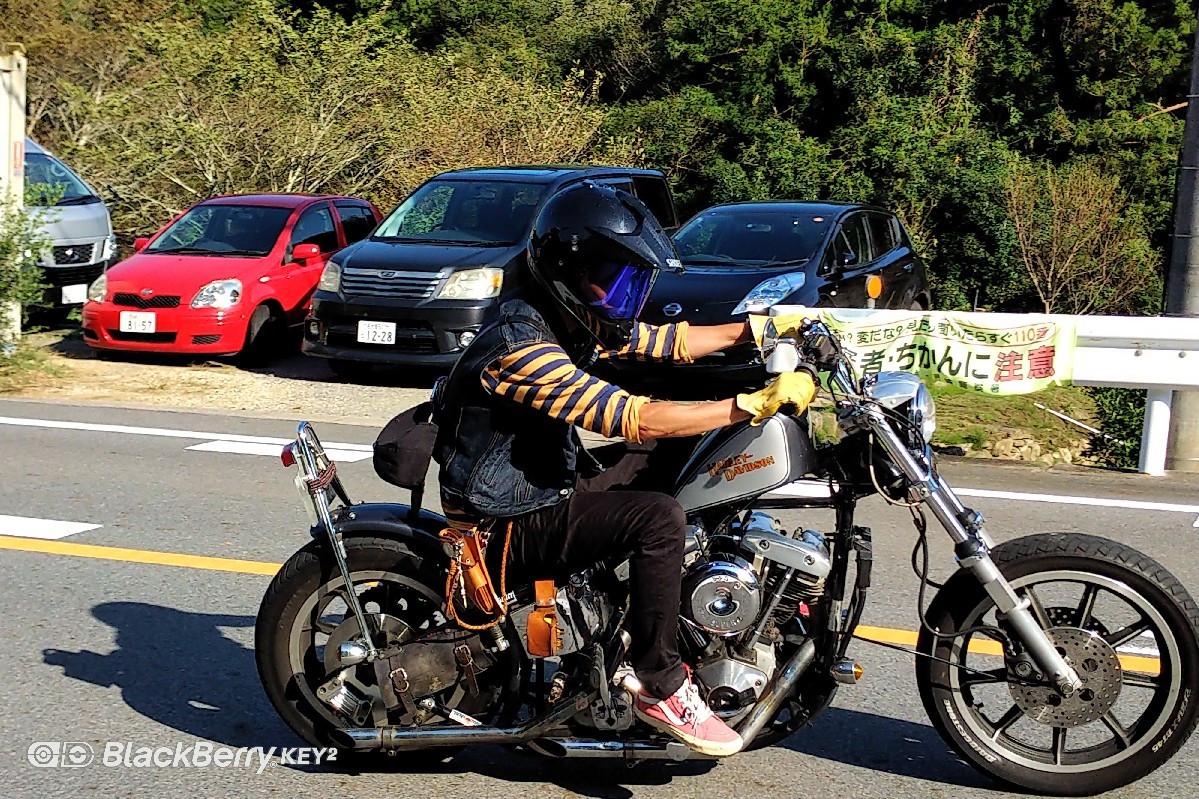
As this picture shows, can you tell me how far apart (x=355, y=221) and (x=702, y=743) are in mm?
12179

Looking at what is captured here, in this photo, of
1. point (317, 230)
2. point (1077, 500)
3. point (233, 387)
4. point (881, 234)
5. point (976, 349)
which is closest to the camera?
point (1077, 500)

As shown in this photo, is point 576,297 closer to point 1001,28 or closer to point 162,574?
point 162,574

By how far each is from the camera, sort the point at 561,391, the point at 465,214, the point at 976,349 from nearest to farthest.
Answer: the point at 561,391 → the point at 976,349 → the point at 465,214

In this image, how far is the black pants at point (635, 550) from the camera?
12.4 feet

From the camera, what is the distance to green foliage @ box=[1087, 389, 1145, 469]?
390 inches

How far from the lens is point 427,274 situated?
39.2 ft

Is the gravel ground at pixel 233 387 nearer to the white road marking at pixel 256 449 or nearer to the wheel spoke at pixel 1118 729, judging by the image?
the white road marking at pixel 256 449

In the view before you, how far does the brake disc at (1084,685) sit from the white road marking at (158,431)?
6121mm

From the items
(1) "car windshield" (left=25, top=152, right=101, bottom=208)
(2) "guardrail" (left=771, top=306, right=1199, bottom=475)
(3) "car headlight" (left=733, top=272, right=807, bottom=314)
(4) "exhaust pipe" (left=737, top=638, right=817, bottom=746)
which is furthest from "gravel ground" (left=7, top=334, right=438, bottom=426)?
(4) "exhaust pipe" (left=737, top=638, right=817, bottom=746)

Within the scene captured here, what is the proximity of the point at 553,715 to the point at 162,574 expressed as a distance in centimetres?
311

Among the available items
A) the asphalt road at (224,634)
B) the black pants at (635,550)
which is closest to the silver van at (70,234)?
the asphalt road at (224,634)

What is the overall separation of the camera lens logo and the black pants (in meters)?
1.62

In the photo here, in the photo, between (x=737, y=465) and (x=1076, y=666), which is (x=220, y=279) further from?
(x=1076, y=666)

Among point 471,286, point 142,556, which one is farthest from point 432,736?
point 471,286
